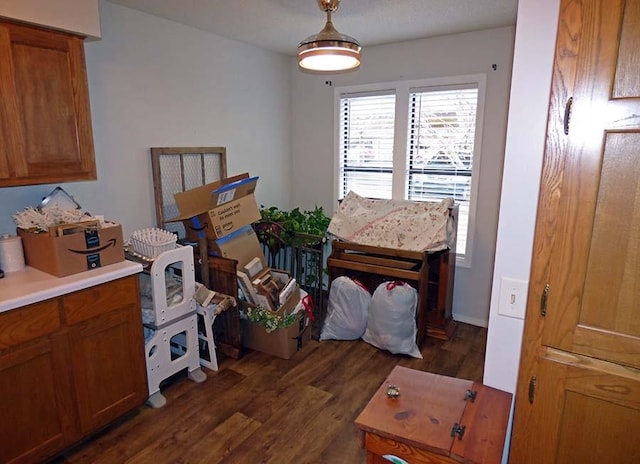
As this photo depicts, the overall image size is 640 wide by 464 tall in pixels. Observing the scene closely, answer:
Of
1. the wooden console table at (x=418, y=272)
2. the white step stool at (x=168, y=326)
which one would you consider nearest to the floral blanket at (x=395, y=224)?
the wooden console table at (x=418, y=272)

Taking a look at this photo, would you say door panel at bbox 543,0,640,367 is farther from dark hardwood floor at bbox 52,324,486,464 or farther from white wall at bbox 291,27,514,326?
white wall at bbox 291,27,514,326

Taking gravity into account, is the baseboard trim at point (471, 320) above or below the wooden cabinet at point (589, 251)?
below

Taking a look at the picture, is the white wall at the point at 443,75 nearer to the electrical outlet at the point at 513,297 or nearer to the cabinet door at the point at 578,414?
the electrical outlet at the point at 513,297

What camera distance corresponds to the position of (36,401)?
190cm

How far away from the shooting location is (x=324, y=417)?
244cm

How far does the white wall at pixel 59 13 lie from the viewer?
1904mm

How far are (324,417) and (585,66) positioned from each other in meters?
2.19

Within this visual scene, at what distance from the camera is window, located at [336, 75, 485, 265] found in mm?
3428

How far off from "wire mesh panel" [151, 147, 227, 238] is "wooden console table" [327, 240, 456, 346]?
1.25 meters

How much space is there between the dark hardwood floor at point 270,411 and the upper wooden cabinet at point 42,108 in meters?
1.46

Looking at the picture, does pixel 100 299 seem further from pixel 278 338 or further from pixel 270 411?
pixel 278 338

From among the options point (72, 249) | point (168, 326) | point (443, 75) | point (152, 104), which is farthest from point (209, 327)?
point (443, 75)

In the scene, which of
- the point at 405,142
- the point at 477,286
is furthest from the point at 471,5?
the point at 477,286

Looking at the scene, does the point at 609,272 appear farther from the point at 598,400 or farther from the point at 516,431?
the point at 516,431
